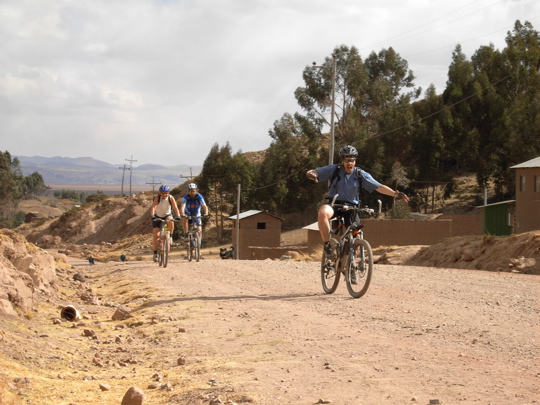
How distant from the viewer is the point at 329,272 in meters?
10.9

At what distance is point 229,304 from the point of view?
10.5m

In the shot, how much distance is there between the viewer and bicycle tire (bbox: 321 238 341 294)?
1048 cm

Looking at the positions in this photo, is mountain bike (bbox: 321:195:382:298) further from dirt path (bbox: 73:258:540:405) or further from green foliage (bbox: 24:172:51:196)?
green foliage (bbox: 24:172:51:196)

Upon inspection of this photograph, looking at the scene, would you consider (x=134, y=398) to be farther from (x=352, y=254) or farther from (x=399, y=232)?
(x=399, y=232)

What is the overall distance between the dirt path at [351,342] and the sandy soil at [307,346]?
0.06ft

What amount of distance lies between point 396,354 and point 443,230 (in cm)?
3243

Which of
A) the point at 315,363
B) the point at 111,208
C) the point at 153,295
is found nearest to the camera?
the point at 315,363

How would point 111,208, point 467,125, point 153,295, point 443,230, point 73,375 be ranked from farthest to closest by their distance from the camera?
point 111,208, point 467,125, point 443,230, point 153,295, point 73,375

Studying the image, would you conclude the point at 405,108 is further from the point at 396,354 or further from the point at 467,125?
the point at 396,354

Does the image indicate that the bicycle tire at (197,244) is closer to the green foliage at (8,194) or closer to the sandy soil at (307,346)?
the sandy soil at (307,346)

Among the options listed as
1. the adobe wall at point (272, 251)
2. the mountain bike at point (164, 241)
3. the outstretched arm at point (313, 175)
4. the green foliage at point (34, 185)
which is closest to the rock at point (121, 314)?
the outstretched arm at point (313, 175)

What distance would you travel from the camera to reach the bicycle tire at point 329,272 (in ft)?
34.4

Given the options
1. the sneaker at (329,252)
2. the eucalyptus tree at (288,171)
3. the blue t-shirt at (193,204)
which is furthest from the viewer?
the eucalyptus tree at (288,171)

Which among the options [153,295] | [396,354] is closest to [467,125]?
[153,295]
